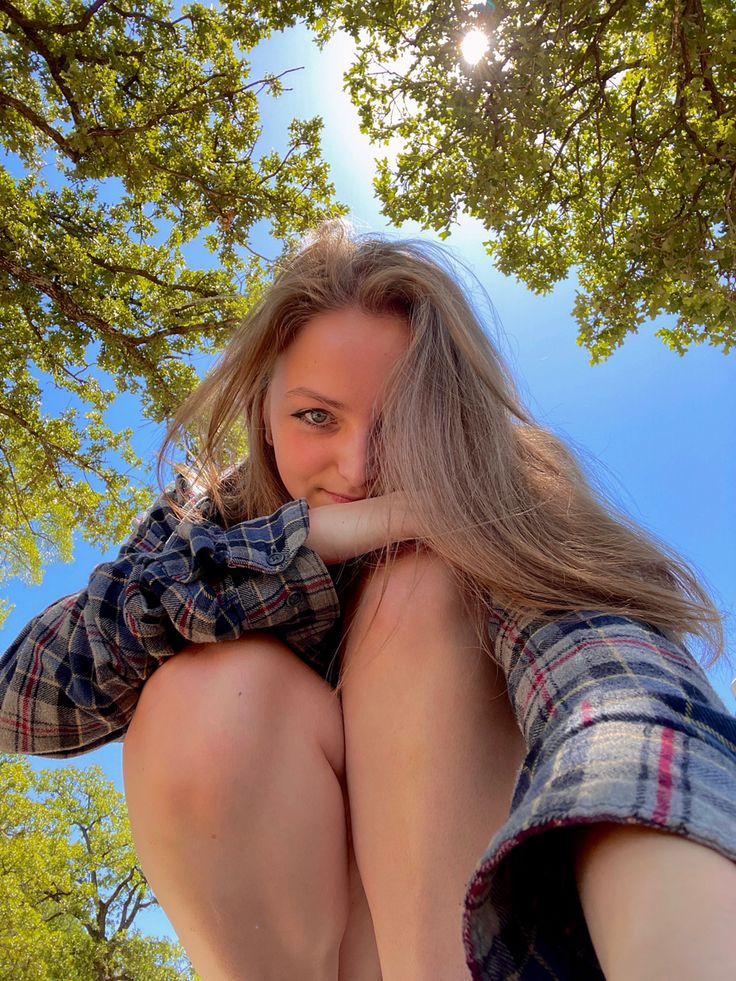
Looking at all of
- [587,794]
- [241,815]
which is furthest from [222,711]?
[587,794]

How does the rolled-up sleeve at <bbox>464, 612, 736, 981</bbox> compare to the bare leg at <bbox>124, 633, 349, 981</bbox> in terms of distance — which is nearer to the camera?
the rolled-up sleeve at <bbox>464, 612, 736, 981</bbox>

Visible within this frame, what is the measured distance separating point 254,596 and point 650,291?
9.66 feet

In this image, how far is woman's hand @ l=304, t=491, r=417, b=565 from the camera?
1.00 m

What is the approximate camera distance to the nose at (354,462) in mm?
1202

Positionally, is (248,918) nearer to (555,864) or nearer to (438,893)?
(438,893)

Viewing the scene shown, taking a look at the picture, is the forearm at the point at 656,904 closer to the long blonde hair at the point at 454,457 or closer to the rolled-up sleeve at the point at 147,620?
the long blonde hair at the point at 454,457

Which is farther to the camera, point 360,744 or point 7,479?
point 7,479

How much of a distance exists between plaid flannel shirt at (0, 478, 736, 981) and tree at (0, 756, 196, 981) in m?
7.12

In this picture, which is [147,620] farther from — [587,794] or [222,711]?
[587,794]

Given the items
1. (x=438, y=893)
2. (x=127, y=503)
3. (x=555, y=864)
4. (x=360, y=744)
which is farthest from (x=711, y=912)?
(x=127, y=503)

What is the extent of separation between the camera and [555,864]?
21.4 inches

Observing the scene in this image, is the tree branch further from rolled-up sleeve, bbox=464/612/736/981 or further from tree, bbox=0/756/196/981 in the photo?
tree, bbox=0/756/196/981

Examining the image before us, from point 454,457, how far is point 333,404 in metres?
0.29

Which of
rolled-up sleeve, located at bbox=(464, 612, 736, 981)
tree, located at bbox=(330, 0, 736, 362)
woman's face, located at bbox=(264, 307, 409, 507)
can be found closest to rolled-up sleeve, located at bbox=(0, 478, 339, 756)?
woman's face, located at bbox=(264, 307, 409, 507)
